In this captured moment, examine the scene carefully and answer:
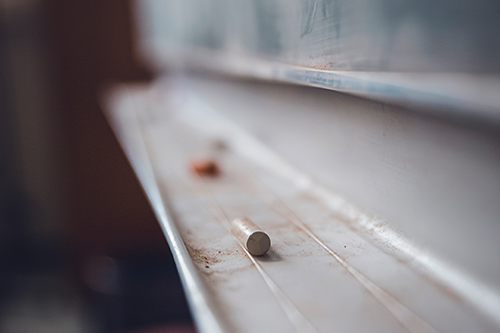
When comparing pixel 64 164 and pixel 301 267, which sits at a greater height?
pixel 301 267

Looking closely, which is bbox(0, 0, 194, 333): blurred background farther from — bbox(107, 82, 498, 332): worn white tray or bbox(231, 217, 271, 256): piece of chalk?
Answer: bbox(231, 217, 271, 256): piece of chalk

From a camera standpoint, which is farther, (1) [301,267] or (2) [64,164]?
(2) [64,164]

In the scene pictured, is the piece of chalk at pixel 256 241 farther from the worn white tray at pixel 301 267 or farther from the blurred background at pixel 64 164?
the blurred background at pixel 64 164

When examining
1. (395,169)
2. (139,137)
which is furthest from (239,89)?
(395,169)

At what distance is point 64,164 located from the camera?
3.50 meters

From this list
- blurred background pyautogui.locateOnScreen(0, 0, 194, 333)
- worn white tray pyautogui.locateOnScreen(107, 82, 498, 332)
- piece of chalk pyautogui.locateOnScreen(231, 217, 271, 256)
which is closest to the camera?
worn white tray pyautogui.locateOnScreen(107, 82, 498, 332)

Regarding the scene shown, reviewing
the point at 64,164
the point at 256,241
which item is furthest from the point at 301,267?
the point at 64,164

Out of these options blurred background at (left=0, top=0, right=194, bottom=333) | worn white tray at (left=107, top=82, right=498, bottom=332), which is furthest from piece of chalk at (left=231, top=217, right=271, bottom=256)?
blurred background at (left=0, top=0, right=194, bottom=333)

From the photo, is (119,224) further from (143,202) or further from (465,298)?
(465,298)

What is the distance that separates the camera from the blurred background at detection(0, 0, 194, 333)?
338cm

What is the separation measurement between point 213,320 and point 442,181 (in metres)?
0.31

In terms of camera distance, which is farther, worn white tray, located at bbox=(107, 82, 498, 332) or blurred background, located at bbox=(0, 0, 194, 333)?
blurred background, located at bbox=(0, 0, 194, 333)

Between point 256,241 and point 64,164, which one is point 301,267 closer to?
point 256,241

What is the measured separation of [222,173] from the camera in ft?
3.45
